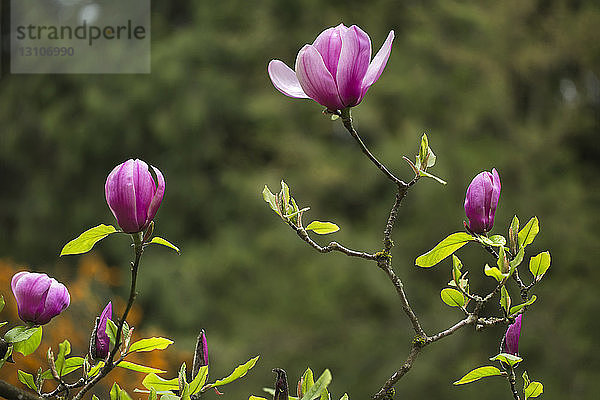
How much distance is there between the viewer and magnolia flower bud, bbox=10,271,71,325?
1.05ft

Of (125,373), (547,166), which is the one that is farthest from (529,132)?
(125,373)

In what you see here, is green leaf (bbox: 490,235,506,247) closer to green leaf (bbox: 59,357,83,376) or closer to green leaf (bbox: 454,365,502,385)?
green leaf (bbox: 454,365,502,385)

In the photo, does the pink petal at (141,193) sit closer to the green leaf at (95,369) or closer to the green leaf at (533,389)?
the green leaf at (95,369)

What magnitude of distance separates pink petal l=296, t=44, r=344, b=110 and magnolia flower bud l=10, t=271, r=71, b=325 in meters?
0.15

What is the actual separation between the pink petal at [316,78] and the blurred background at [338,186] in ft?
4.02

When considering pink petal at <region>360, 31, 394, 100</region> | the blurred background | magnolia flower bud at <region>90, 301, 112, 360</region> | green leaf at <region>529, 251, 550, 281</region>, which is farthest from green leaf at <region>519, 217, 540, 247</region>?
the blurred background

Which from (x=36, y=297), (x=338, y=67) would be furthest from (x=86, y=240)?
(x=338, y=67)

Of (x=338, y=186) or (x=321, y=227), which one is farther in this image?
(x=338, y=186)

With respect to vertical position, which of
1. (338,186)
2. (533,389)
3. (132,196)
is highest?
(132,196)

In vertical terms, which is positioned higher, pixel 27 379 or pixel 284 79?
pixel 284 79

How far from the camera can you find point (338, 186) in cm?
267

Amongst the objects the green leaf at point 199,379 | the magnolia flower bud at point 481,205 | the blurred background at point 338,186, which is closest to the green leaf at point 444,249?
the magnolia flower bud at point 481,205

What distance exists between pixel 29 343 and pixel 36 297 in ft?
0.08

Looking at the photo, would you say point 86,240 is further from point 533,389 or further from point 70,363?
point 533,389
